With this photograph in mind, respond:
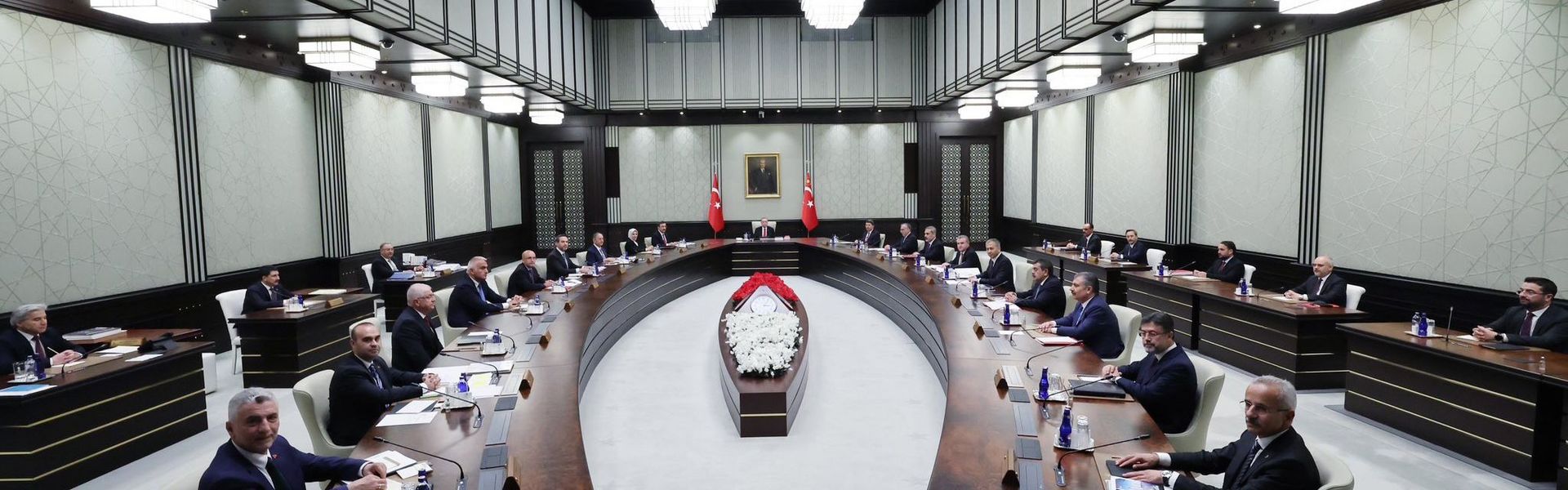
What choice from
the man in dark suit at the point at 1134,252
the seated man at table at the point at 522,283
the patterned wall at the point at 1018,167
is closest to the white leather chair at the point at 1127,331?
Result: the man in dark suit at the point at 1134,252

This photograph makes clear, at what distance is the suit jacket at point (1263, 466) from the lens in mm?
2637

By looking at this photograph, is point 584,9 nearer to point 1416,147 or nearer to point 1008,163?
point 1008,163

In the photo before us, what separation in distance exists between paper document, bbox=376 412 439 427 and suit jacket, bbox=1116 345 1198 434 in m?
3.43

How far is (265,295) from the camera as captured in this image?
7.05 meters

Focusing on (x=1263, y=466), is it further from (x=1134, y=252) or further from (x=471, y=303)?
(x=1134, y=252)

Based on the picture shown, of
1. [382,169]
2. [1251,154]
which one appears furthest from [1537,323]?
[382,169]

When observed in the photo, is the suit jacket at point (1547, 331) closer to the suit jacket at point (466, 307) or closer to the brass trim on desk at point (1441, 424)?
the brass trim on desk at point (1441, 424)

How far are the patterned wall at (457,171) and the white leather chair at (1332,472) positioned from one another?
12.7m

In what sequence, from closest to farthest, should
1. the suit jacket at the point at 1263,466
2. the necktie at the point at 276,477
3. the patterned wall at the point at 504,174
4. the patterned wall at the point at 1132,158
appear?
the suit jacket at the point at 1263,466
the necktie at the point at 276,477
the patterned wall at the point at 1132,158
the patterned wall at the point at 504,174

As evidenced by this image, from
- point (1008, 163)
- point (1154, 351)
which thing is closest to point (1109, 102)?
point (1008, 163)

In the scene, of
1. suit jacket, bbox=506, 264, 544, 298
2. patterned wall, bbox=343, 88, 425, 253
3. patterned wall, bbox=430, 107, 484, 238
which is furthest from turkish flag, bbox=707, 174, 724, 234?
suit jacket, bbox=506, 264, 544, 298

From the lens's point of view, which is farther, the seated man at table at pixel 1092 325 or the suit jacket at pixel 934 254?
the suit jacket at pixel 934 254

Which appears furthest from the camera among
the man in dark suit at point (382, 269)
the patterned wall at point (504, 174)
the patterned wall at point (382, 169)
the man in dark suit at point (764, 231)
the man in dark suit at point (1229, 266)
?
the patterned wall at point (504, 174)

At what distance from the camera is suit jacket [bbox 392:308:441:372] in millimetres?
4875
